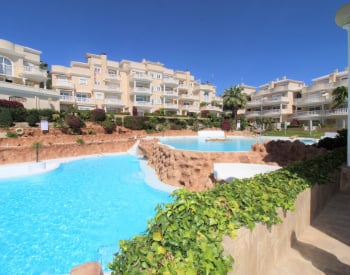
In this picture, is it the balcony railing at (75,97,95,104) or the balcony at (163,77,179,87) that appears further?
the balcony at (163,77,179,87)

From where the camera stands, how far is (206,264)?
5.02ft

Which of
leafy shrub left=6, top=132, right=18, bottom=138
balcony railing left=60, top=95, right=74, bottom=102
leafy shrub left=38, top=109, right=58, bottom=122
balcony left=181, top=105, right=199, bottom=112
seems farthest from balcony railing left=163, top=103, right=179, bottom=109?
leafy shrub left=6, top=132, right=18, bottom=138

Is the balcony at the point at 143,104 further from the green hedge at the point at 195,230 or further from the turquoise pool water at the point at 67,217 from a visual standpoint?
the green hedge at the point at 195,230

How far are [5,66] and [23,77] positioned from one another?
2409mm

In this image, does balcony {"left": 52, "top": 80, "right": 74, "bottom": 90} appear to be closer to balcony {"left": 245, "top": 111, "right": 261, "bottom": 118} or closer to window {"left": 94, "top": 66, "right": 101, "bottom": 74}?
window {"left": 94, "top": 66, "right": 101, "bottom": 74}

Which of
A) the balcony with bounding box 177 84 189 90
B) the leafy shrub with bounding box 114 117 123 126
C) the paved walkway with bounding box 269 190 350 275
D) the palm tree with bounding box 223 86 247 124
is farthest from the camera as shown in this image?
the balcony with bounding box 177 84 189 90

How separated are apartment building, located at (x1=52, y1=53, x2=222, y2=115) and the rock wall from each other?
27194 millimetres

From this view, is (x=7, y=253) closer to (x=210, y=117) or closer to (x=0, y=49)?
(x=0, y=49)

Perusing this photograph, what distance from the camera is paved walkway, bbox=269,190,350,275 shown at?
8.74 feet

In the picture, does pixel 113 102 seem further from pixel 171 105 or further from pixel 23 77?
pixel 23 77

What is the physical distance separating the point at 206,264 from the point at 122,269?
660 mm

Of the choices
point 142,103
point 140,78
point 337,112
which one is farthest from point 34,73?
point 337,112

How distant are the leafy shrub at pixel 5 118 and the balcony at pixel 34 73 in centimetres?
1415

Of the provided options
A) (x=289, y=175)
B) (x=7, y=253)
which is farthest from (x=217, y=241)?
(x=7, y=253)
